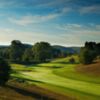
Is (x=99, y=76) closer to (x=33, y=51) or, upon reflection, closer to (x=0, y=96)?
(x=0, y=96)

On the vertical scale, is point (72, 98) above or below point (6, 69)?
below

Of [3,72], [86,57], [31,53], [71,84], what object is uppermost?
[31,53]

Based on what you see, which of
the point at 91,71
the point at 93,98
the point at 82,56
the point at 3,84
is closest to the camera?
the point at 93,98

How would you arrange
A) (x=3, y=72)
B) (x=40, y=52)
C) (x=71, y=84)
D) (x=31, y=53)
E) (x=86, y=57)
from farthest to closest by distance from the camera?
1. (x=31, y=53)
2. (x=40, y=52)
3. (x=86, y=57)
4. (x=71, y=84)
5. (x=3, y=72)

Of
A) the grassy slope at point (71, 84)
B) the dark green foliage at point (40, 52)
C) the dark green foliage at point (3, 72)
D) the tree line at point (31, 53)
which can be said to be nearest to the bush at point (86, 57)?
the grassy slope at point (71, 84)

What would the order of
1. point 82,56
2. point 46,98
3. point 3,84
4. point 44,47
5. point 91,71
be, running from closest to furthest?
1. point 46,98
2. point 3,84
3. point 91,71
4. point 82,56
5. point 44,47

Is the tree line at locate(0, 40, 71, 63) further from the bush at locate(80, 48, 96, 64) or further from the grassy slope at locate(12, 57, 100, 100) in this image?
the grassy slope at locate(12, 57, 100, 100)

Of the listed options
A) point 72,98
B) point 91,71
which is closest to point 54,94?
point 72,98

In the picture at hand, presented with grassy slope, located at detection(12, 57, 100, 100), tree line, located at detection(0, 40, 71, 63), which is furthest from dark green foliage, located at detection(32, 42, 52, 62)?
grassy slope, located at detection(12, 57, 100, 100)

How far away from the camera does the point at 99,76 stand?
55.3 meters

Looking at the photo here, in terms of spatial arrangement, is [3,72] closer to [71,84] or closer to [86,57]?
[71,84]

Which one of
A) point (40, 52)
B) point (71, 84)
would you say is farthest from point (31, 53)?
point (71, 84)

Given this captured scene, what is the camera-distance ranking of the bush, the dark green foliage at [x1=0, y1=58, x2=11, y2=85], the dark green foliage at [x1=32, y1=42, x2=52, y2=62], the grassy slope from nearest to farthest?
the grassy slope
the dark green foliage at [x1=0, y1=58, x2=11, y2=85]
the bush
the dark green foliage at [x1=32, y1=42, x2=52, y2=62]

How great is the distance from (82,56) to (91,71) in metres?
24.0
